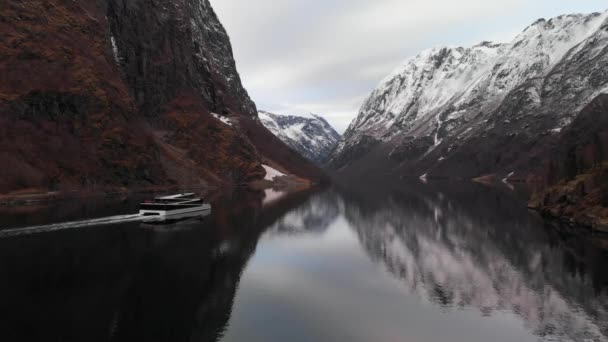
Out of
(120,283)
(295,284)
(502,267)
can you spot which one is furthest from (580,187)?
(120,283)

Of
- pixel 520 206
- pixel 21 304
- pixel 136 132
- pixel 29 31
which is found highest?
pixel 29 31

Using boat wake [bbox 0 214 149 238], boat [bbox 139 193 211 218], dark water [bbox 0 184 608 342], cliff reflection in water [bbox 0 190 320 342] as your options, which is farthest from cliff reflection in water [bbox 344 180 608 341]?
boat wake [bbox 0 214 149 238]

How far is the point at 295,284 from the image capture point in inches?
1954

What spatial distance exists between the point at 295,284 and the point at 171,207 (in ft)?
166

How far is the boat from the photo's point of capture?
91250 millimetres

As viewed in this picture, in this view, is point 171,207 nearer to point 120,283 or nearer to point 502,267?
point 120,283

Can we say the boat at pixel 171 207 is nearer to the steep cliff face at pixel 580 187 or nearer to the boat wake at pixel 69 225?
the boat wake at pixel 69 225

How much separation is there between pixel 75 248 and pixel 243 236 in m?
25.5

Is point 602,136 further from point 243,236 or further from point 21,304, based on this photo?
point 21,304

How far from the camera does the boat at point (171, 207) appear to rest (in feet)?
299

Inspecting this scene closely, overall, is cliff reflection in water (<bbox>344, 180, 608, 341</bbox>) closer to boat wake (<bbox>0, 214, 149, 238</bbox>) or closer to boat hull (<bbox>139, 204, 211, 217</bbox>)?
boat hull (<bbox>139, 204, 211, 217</bbox>)

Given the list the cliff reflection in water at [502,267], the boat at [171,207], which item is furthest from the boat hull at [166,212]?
the cliff reflection in water at [502,267]

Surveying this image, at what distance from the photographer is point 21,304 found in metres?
38.0

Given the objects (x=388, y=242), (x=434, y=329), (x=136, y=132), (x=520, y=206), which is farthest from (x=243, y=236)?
(x=136, y=132)
